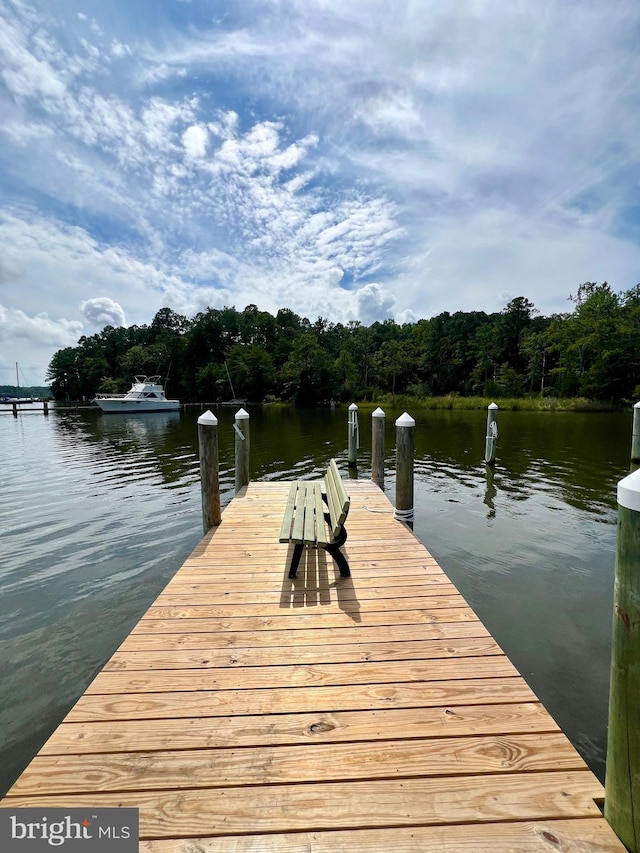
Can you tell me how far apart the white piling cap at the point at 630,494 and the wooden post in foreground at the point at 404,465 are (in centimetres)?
358

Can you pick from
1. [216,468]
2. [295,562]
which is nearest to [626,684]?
[295,562]

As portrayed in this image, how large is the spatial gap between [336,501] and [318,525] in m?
0.30

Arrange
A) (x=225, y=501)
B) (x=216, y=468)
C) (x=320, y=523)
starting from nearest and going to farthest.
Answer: (x=320, y=523) < (x=216, y=468) < (x=225, y=501)

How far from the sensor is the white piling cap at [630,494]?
1.27m

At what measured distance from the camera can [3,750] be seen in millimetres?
2668

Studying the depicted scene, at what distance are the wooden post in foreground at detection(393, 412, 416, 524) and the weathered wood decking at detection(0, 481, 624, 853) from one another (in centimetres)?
201

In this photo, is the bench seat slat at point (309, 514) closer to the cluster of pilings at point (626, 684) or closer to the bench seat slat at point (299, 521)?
the bench seat slat at point (299, 521)

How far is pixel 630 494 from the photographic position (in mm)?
1288

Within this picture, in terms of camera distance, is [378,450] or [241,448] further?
[378,450]

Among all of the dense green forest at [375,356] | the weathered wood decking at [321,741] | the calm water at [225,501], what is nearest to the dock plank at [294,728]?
the weathered wood decking at [321,741]

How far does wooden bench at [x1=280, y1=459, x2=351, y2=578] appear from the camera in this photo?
3445 millimetres

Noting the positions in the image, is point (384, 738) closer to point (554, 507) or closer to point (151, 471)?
point (554, 507)

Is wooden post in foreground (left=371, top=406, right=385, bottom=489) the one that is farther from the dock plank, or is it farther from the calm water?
the dock plank

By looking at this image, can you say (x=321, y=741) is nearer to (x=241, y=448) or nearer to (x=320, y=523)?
(x=320, y=523)
